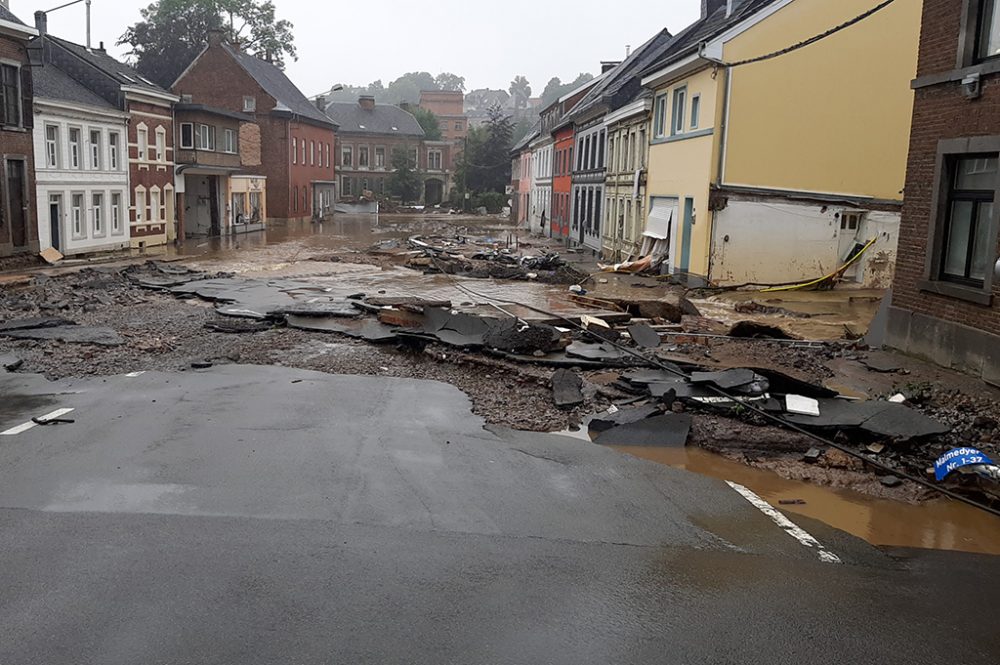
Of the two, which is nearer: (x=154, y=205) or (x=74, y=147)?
(x=74, y=147)

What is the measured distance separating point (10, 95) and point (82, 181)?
555cm

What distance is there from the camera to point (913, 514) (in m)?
7.45

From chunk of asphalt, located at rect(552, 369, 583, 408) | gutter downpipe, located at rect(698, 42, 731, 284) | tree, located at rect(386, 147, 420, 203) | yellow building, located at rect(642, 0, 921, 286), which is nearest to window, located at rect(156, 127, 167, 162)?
yellow building, located at rect(642, 0, 921, 286)

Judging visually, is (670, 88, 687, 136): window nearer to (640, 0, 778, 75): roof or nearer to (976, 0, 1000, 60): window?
(640, 0, 778, 75): roof

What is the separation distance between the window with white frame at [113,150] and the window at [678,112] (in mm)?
22185

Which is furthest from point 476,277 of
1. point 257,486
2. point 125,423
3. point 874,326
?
point 257,486

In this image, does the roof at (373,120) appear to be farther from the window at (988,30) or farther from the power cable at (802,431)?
the window at (988,30)

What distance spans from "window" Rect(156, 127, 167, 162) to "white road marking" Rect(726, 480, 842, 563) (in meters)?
37.4

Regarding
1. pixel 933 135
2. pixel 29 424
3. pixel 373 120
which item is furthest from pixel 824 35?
pixel 373 120

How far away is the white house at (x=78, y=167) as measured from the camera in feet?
97.8

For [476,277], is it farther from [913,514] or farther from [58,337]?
[913,514]

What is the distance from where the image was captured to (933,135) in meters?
12.7

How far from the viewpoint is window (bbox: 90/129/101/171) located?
3328 cm

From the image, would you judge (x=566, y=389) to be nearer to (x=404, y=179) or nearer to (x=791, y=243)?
(x=791, y=243)
